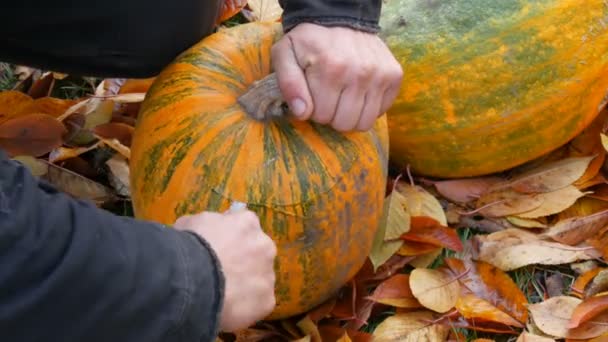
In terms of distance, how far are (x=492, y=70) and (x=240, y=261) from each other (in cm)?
91

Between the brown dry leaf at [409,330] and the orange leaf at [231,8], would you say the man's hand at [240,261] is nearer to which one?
the brown dry leaf at [409,330]

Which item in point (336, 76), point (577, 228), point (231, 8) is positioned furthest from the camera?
point (231, 8)

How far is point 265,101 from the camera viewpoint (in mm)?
1651

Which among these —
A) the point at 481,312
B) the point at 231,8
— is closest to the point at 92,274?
the point at 481,312

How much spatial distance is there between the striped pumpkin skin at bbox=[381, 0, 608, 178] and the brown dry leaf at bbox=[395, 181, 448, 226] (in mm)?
102

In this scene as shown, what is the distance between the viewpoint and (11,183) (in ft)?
3.67

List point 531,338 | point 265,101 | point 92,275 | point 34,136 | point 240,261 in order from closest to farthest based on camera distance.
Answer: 1. point 92,275
2. point 240,261
3. point 265,101
4. point 531,338
5. point 34,136

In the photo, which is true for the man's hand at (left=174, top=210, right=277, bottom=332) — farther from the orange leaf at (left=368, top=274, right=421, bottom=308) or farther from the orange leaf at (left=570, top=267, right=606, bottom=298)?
the orange leaf at (left=570, top=267, right=606, bottom=298)

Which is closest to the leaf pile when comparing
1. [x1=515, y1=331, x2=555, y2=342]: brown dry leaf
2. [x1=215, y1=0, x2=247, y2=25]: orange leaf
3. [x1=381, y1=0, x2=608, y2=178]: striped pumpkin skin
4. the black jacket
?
[x1=515, y1=331, x2=555, y2=342]: brown dry leaf

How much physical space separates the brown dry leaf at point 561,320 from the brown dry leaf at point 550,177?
326 millimetres

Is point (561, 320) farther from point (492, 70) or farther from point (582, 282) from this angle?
point (492, 70)

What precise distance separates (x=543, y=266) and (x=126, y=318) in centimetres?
115

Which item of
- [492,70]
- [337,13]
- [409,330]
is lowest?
[409,330]

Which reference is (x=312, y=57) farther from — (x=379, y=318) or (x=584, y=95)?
(x=584, y=95)
